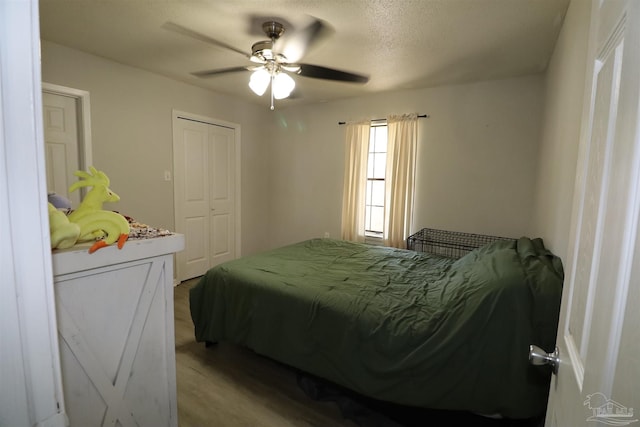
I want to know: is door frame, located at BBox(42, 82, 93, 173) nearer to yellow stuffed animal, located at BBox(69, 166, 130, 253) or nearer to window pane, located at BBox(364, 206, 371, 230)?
yellow stuffed animal, located at BBox(69, 166, 130, 253)

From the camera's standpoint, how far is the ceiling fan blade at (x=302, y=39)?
7.44 feet

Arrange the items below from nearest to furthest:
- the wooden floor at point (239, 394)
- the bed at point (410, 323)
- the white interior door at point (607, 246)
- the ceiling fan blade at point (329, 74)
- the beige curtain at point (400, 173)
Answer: the white interior door at point (607, 246)
the bed at point (410, 323)
the wooden floor at point (239, 394)
the ceiling fan blade at point (329, 74)
the beige curtain at point (400, 173)

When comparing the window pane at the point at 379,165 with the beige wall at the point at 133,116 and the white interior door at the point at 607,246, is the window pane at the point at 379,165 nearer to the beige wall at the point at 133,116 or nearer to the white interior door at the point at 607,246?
the beige wall at the point at 133,116

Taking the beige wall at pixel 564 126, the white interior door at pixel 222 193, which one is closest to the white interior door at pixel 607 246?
the beige wall at pixel 564 126

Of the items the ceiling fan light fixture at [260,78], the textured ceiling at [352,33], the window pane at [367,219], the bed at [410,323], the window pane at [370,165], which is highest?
the textured ceiling at [352,33]

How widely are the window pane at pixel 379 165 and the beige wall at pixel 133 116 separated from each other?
2.18m

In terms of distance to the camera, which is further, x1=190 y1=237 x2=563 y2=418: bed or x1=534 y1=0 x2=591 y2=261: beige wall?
x1=534 y1=0 x2=591 y2=261: beige wall

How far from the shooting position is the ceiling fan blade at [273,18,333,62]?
7.44 ft

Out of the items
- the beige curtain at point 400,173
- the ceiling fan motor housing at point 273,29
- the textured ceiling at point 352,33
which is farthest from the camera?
the beige curtain at point 400,173

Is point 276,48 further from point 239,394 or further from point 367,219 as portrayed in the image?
point 239,394

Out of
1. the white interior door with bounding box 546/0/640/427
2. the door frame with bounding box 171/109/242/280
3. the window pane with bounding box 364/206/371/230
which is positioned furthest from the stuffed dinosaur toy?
the window pane with bounding box 364/206/371/230

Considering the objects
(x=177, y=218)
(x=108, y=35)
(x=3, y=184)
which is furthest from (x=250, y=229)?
(x=3, y=184)

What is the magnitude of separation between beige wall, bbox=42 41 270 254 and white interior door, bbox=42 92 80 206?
0.48 ft

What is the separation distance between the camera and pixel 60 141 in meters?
2.76
